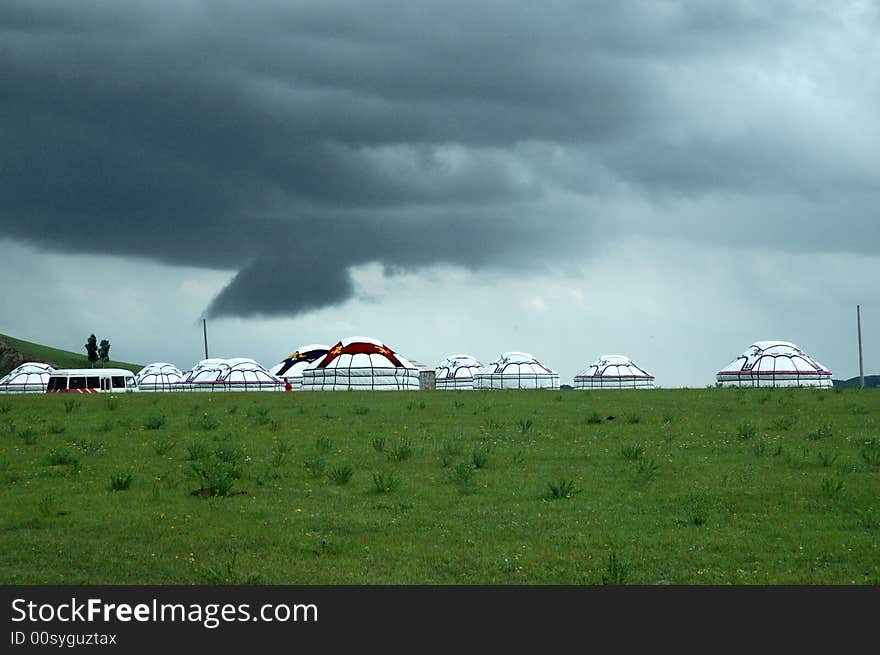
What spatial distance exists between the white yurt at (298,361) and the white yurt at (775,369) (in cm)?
3328

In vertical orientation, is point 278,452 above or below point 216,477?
above

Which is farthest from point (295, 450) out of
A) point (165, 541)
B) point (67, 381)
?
Answer: point (67, 381)

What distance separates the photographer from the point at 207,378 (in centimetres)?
7362

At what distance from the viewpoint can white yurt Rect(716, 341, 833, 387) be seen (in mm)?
66312

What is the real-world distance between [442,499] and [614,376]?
63.4m

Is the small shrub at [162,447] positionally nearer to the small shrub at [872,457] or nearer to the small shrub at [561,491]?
the small shrub at [561,491]

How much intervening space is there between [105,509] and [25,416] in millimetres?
14575

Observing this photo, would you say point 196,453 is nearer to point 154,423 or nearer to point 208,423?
point 208,423

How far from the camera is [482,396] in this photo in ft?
119

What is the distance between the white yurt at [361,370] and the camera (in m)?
63.0

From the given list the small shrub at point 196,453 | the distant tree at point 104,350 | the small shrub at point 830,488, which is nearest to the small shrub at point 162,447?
the small shrub at point 196,453

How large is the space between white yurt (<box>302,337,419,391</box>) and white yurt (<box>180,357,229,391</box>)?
9454 mm

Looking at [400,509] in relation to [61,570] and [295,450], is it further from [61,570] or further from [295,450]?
[295,450]

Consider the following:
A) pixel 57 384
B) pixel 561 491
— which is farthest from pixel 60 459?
pixel 57 384
